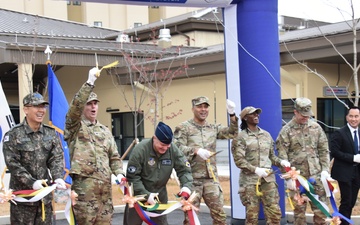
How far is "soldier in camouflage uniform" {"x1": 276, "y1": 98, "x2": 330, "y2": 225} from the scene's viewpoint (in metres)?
7.13

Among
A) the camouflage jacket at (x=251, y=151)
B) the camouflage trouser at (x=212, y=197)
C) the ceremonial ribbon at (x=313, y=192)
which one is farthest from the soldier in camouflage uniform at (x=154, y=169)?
the ceremonial ribbon at (x=313, y=192)

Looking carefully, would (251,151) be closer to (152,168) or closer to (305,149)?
(305,149)

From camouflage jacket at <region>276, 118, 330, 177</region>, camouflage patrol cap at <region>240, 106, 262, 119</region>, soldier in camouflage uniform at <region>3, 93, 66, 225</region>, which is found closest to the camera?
soldier in camouflage uniform at <region>3, 93, 66, 225</region>

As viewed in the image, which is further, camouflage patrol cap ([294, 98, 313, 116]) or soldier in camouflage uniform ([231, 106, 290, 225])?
camouflage patrol cap ([294, 98, 313, 116])

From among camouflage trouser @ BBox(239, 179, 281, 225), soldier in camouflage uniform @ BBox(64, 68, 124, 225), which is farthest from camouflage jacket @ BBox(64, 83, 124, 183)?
camouflage trouser @ BBox(239, 179, 281, 225)

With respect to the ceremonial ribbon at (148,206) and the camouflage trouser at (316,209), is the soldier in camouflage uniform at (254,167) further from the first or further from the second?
the ceremonial ribbon at (148,206)

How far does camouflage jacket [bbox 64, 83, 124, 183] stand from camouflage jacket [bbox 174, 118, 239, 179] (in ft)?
4.34

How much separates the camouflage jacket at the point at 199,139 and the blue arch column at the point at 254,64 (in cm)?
119

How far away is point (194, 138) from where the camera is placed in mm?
7043

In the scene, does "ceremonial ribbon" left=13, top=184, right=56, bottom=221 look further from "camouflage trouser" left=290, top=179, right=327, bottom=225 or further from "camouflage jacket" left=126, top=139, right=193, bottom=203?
"camouflage trouser" left=290, top=179, right=327, bottom=225

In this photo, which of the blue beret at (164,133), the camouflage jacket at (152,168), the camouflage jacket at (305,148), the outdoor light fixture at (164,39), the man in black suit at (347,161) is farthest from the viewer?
the outdoor light fixture at (164,39)

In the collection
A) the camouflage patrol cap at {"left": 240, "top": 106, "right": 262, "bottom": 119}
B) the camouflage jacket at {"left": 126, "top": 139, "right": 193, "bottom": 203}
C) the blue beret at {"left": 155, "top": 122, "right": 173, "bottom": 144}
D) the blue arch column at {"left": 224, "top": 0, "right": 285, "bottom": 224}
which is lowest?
the camouflage jacket at {"left": 126, "top": 139, "right": 193, "bottom": 203}

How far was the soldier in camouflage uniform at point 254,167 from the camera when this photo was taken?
6.88 m

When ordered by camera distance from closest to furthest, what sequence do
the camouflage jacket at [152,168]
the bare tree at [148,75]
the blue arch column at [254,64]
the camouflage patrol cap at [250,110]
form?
the camouflage jacket at [152,168]
the camouflage patrol cap at [250,110]
the blue arch column at [254,64]
the bare tree at [148,75]
